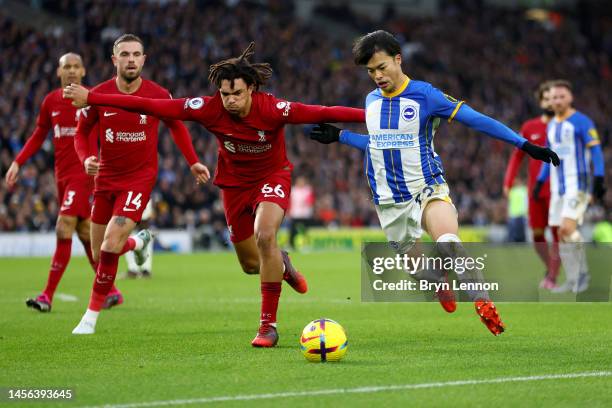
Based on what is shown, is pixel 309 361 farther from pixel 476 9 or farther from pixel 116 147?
pixel 476 9

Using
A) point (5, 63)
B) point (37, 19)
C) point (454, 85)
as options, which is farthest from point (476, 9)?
point (5, 63)

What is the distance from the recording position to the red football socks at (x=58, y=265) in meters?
11.3

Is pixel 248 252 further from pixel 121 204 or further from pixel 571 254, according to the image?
pixel 571 254

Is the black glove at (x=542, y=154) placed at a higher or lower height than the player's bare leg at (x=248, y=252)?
higher

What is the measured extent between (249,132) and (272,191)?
502mm

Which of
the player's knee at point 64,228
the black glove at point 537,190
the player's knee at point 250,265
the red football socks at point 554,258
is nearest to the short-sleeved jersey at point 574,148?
the black glove at point 537,190

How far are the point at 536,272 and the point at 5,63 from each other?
16.6 meters

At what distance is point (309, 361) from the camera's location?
278 inches

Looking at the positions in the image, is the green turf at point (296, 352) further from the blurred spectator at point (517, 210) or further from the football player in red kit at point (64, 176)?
the blurred spectator at point (517, 210)

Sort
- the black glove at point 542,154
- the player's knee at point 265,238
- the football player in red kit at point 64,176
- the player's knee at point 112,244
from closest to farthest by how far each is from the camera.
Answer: the black glove at point 542,154 → the player's knee at point 265,238 → the player's knee at point 112,244 → the football player in red kit at point 64,176

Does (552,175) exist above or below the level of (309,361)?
above

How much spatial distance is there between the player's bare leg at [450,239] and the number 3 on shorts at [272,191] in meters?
1.14

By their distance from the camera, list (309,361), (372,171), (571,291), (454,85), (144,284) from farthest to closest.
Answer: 1. (454,85)
2. (144,284)
3. (571,291)
4. (372,171)
5. (309,361)

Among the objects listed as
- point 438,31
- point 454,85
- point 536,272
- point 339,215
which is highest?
point 438,31
